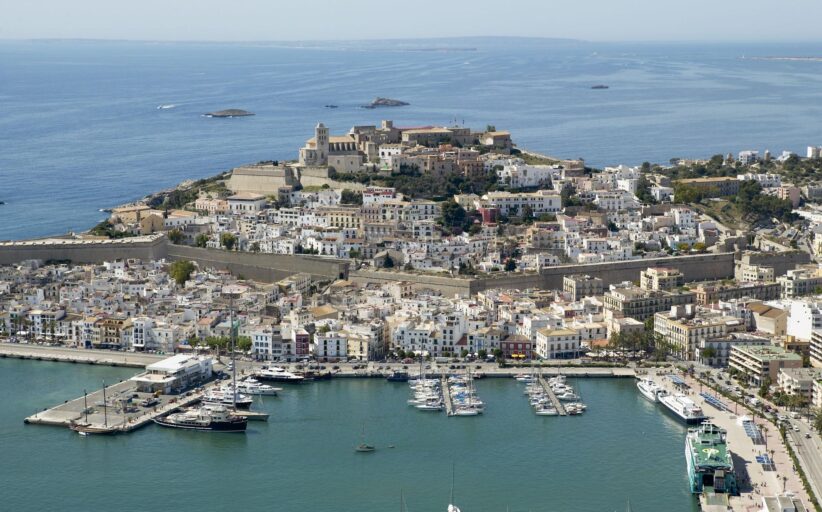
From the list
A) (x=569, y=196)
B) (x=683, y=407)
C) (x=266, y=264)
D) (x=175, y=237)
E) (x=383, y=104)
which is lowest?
(x=683, y=407)

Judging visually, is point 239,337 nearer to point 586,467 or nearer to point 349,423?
point 349,423

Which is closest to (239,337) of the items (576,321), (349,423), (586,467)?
(349,423)

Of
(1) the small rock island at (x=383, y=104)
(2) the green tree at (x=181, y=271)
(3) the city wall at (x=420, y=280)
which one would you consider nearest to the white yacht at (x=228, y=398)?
(3) the city wall at (x=420, y=280)

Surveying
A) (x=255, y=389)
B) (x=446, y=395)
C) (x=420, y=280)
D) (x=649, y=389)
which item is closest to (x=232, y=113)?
(x=420, y=280)

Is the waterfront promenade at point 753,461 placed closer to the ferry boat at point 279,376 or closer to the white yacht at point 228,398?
the ferry boat at point 279,376

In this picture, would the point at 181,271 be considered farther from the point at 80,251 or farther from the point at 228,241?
the point at 80,251

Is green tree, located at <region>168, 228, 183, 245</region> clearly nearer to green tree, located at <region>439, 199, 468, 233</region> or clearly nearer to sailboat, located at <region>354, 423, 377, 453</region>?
green tree, located at <region>439, 199, 468, 233</region>

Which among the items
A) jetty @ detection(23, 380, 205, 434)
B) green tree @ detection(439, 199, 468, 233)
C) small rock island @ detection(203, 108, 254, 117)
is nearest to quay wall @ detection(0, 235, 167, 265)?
green tree @ detection(439, 199, 468, 233)
